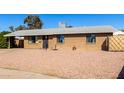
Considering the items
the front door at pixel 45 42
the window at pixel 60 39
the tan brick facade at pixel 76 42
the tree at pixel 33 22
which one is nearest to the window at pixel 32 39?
the tan brick facade at pixel 76 42

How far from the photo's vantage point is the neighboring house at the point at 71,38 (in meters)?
29.3

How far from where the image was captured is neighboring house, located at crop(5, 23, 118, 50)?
2927cm

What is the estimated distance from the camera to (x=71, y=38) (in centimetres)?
3125

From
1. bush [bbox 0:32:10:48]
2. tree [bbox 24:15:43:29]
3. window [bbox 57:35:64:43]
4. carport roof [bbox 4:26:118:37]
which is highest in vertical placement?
tree [bbox 24:15:43:29]

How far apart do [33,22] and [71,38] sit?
31.0 meters

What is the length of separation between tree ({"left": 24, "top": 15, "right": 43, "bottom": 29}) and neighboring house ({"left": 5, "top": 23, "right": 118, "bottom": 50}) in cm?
2458

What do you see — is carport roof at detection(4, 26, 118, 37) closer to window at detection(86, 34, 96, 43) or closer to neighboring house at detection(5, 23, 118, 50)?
neighboring house at detection(5, 23, 118, 50)

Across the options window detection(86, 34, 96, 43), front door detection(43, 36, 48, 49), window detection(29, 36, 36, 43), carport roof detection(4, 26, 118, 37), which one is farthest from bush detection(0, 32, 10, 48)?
window detection(86, 34, 96, 43)

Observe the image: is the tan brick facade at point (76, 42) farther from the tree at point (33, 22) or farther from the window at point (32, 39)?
the tree at point (33, 22)

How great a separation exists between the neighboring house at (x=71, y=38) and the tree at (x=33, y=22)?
24581 mm

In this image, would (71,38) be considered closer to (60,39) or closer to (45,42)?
(60,39)
